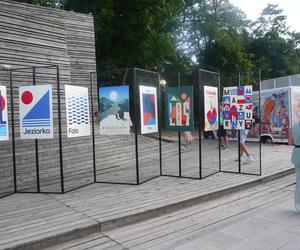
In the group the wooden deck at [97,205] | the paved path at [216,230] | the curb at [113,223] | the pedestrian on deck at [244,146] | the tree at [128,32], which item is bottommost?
the paved path at [216,230]

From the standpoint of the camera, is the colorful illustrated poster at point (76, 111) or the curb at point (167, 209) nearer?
the curb at point (167, 209)

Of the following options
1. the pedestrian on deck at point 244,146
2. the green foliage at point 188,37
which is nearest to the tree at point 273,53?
the green foliage at point 188,37

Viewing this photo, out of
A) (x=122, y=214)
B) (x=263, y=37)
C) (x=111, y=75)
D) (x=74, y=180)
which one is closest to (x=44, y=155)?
(x=74, y=180)

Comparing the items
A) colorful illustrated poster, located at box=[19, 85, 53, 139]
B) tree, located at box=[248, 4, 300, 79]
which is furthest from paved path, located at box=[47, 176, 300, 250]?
tree, located at box=[248, 4, 300, 79]

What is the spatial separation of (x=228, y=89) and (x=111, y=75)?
309 centimetres

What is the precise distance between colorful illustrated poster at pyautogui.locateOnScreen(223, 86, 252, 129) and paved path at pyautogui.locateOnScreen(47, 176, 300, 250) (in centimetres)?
250

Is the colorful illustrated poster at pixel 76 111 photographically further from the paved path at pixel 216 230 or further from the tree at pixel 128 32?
the tree at pixel 128 32

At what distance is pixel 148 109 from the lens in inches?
320

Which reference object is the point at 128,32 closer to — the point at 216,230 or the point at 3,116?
the point at 3,116

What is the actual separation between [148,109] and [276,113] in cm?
1013

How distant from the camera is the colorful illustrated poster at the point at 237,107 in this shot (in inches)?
354

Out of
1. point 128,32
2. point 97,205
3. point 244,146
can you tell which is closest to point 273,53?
point 128,32

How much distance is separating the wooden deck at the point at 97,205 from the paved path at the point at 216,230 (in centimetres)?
16

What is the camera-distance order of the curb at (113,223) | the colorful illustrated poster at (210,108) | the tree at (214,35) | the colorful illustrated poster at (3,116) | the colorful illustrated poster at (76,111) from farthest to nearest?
the tree at (214,35), the colorful illustrated poster at (210,108), the colorful illustrated poster at (76,111), the colorful illustrated poster at (3,116), the curb at (113,223)
